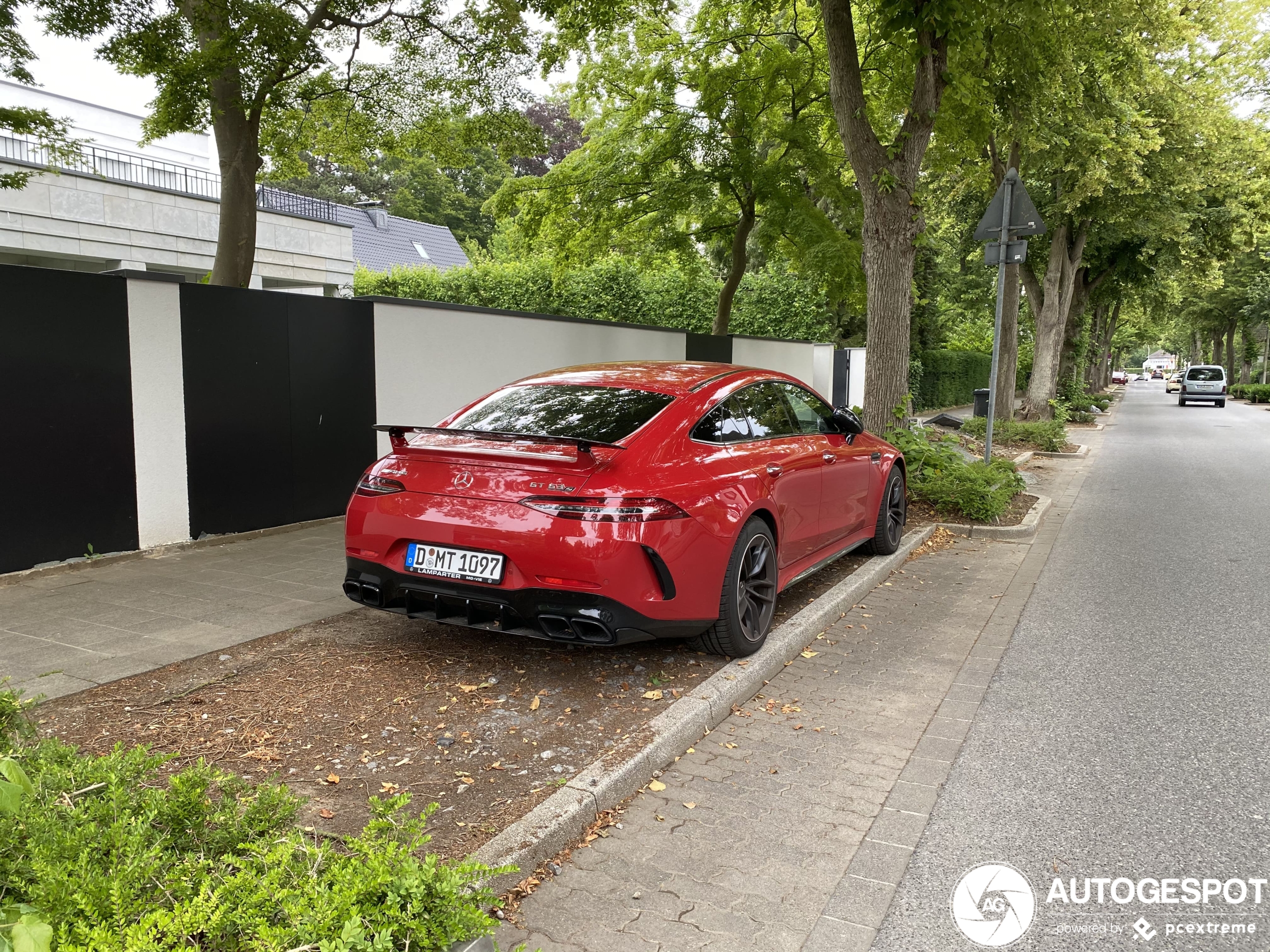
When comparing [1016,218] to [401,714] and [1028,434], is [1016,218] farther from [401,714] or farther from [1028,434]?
[1028,434]

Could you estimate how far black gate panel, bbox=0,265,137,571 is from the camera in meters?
6.04

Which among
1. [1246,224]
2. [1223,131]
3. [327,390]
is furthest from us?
[1246,224]

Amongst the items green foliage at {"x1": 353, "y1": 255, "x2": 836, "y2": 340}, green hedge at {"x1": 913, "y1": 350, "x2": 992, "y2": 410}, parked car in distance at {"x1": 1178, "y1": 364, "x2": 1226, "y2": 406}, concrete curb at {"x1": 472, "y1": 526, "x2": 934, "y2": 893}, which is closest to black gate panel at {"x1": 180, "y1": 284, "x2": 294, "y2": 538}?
concrete curb at {"x1": 472, "y1": 526, "x2": 934, "y2": 893}

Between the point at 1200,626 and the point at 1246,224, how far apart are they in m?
23.2

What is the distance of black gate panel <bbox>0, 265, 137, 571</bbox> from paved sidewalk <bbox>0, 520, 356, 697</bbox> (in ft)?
1.01

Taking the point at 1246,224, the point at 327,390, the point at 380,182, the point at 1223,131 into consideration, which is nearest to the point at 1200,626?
the point at 327,390

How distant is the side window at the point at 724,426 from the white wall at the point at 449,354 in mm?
4117

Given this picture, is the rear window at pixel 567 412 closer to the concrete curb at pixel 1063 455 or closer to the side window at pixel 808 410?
the side window at pixel 808 410

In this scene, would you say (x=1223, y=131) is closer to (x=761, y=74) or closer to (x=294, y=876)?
(x=761, y=74)

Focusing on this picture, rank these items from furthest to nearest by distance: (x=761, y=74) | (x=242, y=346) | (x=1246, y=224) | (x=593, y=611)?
1. (x=1246, y=224)
2. (x=761, y=74)
3. (x=242, y=346)
4. (x=593, y=611)

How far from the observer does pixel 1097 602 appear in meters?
6.33

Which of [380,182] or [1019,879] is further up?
[380,182]

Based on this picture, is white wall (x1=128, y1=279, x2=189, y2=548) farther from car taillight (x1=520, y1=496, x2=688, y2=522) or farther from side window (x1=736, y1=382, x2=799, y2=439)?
side window (x1=736, y1=382, x2=799, y2=439)

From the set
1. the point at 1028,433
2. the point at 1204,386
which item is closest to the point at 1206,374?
the point at 1204,386
